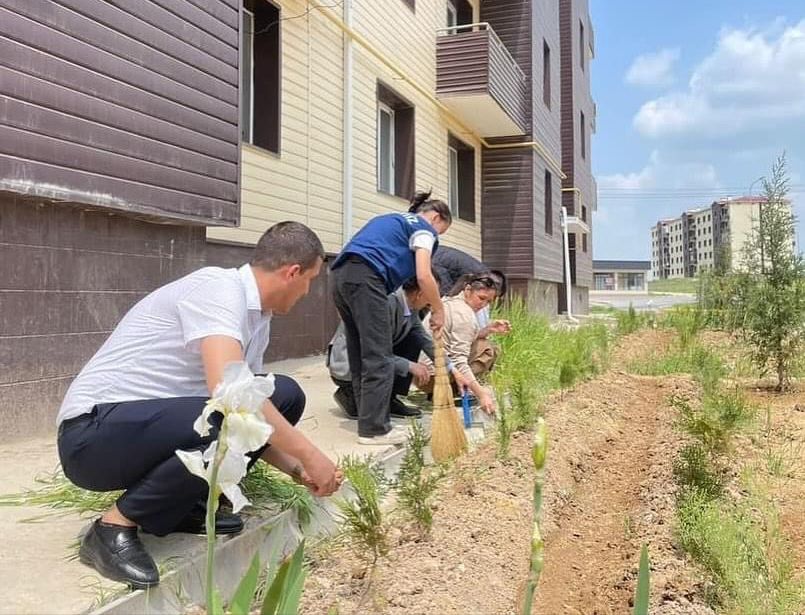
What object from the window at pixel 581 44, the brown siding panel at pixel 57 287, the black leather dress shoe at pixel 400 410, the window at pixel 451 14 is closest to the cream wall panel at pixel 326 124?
the brown siding panel at pixel 57 287

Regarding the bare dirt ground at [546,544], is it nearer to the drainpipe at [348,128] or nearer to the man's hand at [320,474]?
the man's hand at [320,474]

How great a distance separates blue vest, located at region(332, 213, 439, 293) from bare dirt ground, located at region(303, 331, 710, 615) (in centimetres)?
111

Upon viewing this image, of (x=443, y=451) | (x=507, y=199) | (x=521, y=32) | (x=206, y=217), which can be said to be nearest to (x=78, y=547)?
(x=443, y=451)

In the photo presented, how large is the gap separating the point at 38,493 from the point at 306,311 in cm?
519

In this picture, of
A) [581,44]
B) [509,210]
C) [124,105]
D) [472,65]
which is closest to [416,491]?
[124,105]

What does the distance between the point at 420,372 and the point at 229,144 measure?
2675 millimetres

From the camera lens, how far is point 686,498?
313 cm

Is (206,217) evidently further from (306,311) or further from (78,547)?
(78,547)

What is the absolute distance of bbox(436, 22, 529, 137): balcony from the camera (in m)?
11.9

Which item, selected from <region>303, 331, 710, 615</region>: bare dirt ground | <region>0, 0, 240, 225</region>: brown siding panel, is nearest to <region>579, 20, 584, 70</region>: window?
<region>0, 0, 240, 225</region>: brown siding panel

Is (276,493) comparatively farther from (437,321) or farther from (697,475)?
(697,475)

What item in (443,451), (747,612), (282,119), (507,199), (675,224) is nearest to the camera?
(747,612)

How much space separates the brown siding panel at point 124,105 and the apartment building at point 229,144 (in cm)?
1

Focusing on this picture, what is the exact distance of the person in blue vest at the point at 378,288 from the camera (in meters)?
4.10
